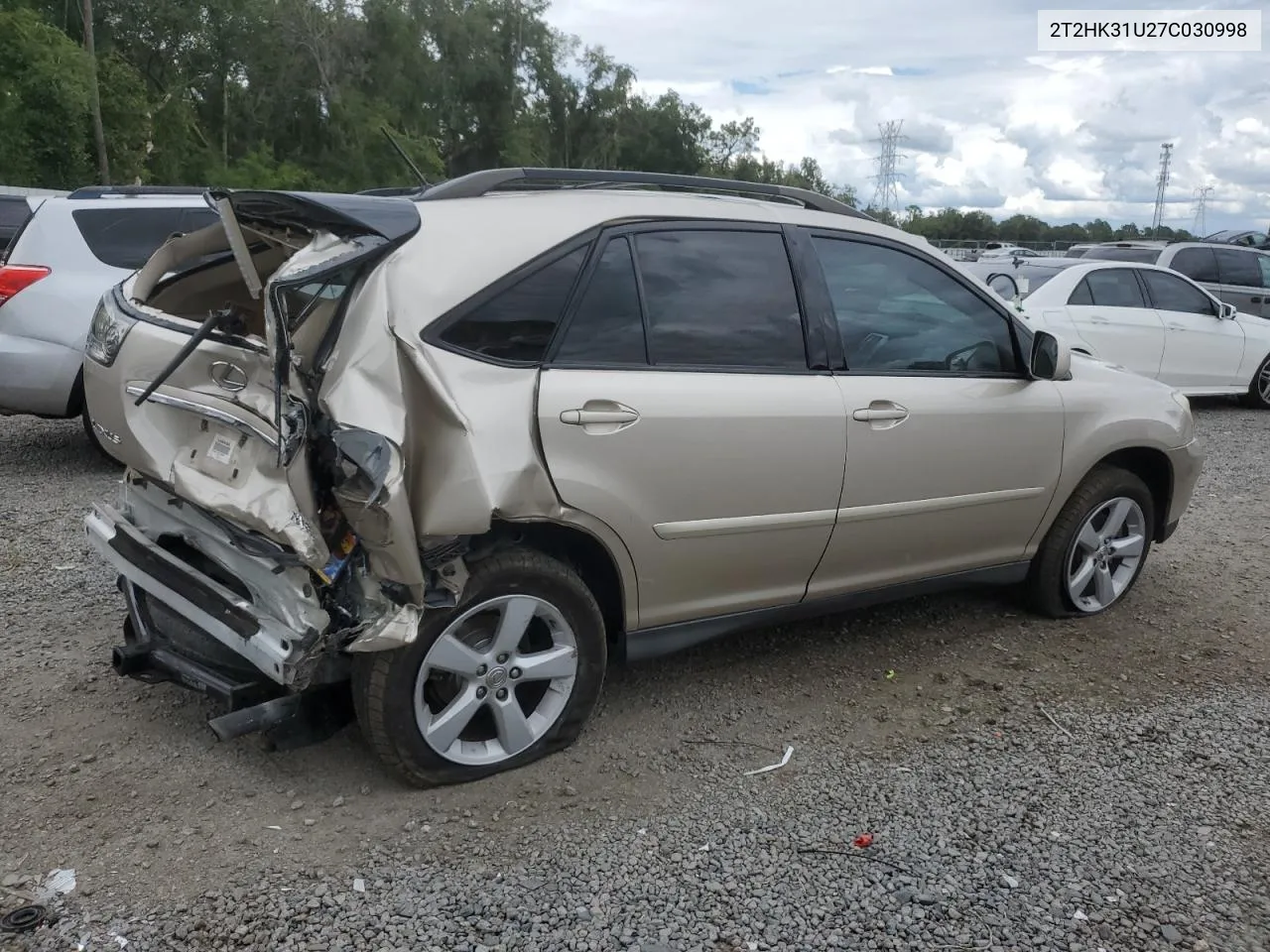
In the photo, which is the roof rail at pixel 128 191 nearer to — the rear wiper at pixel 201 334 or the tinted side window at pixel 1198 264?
the rear wiper at pixel 201 334

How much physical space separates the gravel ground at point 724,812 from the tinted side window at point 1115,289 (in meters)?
6.15

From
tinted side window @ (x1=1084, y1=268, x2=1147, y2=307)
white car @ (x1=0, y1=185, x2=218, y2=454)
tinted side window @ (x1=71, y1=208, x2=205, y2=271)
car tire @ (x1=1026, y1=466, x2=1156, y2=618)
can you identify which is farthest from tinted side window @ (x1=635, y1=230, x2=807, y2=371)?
tinted side window @ (x1=1084, y1=268, x2=1147, y2=307)

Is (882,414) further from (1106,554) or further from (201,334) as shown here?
(201,334)

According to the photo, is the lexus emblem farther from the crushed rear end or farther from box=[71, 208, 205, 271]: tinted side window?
box=[71, 208, 205, 271]: tinted side window

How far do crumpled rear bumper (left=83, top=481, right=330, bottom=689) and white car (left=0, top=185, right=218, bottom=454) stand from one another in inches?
138

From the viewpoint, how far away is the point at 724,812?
3.26 metres

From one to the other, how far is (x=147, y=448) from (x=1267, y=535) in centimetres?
612

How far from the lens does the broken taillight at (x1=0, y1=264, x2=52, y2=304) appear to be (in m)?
6.74

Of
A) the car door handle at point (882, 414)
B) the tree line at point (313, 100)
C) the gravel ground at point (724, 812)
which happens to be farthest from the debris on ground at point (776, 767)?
the tree line at point (313, 100)

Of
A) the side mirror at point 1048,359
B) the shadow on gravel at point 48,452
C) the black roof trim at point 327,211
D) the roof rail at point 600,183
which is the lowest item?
the shadow on gravel at point 48,452

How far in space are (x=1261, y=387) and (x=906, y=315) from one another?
9.12m

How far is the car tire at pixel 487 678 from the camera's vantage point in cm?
307

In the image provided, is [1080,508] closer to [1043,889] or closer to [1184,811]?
[1184,811]

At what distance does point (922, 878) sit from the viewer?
2951mm
